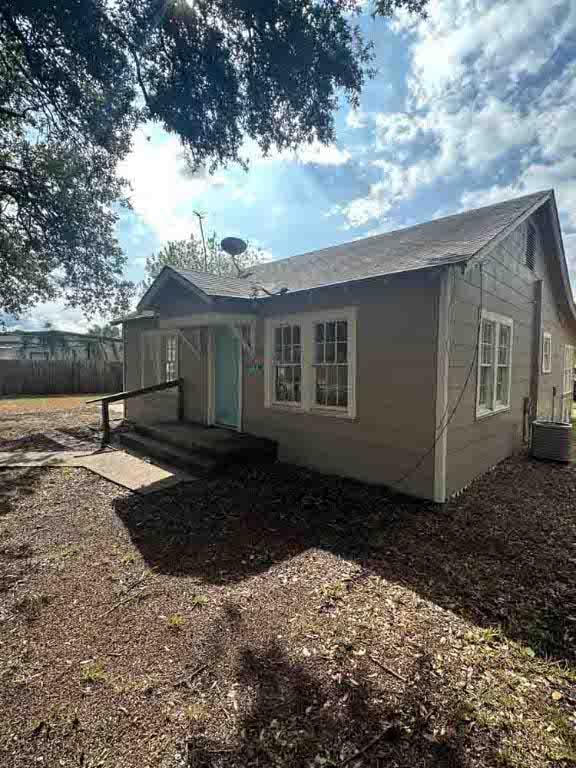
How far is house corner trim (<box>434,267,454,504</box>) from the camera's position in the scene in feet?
15.5

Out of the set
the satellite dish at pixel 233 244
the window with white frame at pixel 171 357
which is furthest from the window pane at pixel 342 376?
the satellite dish at pixel 233 244

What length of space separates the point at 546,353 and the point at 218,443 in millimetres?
8704

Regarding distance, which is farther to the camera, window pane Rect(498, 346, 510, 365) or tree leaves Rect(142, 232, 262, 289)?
tree leaves Rect(142, 232, 262, 289)

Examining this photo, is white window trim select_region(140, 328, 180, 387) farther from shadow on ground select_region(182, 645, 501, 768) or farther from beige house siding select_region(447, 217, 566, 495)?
shadow on ground select_region(182, 645, 501, 768)

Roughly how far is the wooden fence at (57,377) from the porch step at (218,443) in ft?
50.4

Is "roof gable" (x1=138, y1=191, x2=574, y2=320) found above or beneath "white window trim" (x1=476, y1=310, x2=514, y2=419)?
above

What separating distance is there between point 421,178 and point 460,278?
6.20m

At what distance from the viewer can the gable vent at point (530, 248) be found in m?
7.70

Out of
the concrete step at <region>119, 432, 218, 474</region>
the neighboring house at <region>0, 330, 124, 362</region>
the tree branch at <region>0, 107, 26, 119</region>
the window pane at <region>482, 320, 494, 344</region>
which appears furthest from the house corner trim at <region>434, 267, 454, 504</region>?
the neighboring house at <region>0, 330, 124, 362</region>

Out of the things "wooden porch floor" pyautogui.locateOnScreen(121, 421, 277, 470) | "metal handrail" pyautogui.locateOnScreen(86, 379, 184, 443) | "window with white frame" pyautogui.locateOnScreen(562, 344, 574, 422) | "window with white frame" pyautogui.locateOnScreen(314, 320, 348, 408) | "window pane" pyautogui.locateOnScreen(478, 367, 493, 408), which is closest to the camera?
"window with white frame" pyautogui.locateOnScreen(314, 320, 348, 408)

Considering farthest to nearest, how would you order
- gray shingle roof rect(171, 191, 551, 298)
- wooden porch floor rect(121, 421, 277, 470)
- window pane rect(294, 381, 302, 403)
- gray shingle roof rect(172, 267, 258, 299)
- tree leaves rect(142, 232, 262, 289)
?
1. tree leaves rect(142, 232, 262, 289)
2. window pane rect(294, 381, 302, 403)
3. gray shingle roof rect(172, 267, 258, 299)
4. wooden porch floor rect(121, 421, 277, 470)
5. gray shingle roof rect(171, 191, 551, 298)

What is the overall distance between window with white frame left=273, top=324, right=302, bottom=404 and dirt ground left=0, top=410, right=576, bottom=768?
7.49 ft

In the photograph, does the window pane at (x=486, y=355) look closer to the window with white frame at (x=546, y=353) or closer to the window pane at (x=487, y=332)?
the window pane at (x=487, y=332)

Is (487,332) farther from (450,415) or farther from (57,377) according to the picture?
(57,377)
